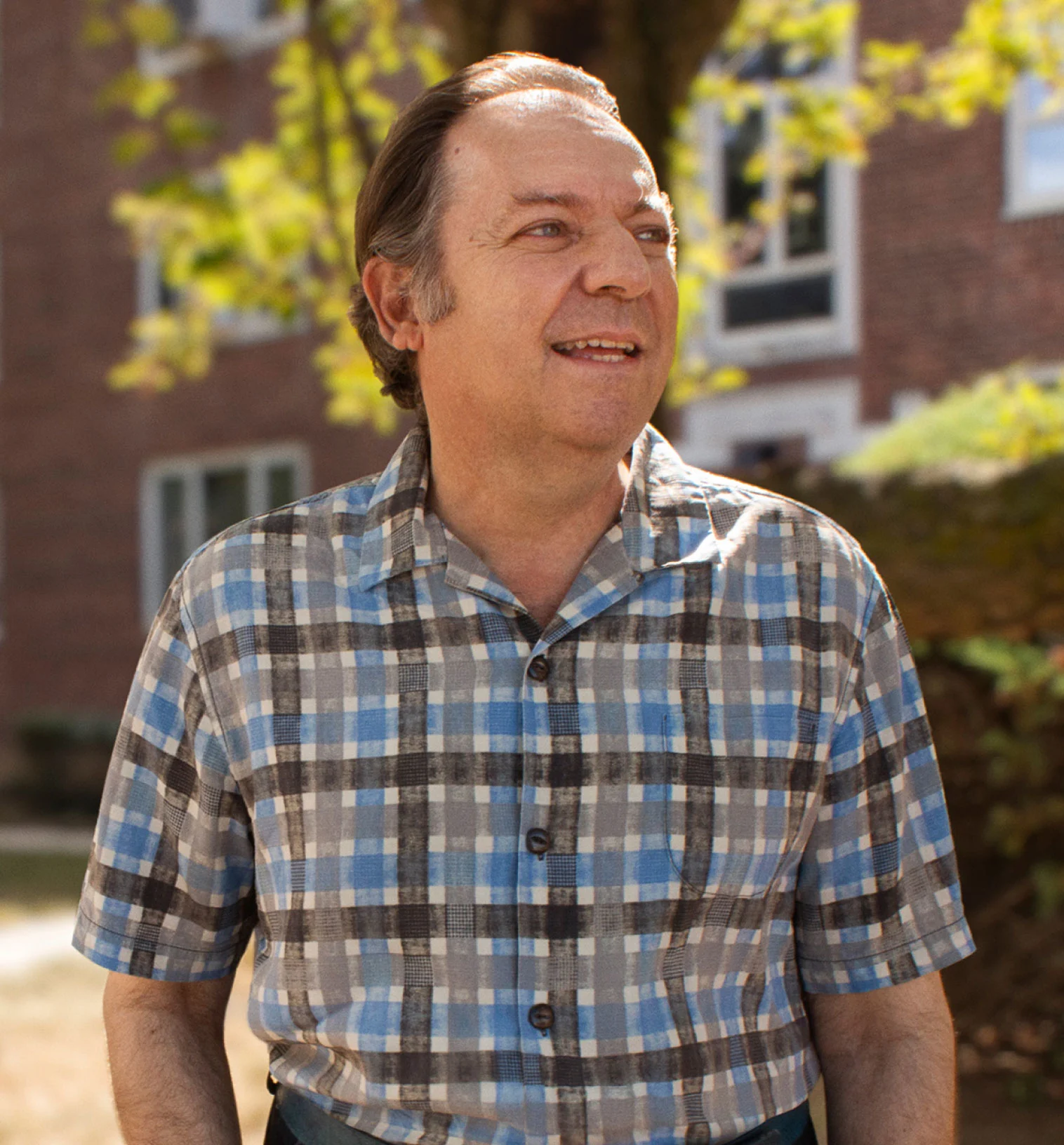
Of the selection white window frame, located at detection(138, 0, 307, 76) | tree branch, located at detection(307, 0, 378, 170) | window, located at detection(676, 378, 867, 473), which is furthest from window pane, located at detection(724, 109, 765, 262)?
tree branch, located at detection(307, 0, 378, 170)

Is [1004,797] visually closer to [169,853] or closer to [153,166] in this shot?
[169,853]

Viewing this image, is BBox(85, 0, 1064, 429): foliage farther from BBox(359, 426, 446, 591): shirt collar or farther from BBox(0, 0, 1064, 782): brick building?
BBox(359, 426, 446, 591): shirt collar

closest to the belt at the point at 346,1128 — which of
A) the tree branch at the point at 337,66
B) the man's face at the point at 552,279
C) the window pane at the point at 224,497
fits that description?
the man's face at the point at 552,279

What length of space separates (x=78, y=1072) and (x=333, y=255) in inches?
147

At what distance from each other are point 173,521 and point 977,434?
9.95 m

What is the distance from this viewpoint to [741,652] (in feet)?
5.41

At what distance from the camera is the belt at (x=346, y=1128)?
1.56m

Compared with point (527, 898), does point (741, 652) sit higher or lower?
higher

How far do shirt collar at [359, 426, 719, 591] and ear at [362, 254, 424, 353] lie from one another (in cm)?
14

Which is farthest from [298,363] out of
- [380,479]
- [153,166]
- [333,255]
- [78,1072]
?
[380,479]

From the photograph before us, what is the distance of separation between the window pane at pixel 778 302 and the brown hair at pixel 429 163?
8.95 m

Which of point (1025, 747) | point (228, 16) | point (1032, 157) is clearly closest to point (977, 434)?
point (1025, 747)

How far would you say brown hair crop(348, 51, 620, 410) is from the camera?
69.3 inches

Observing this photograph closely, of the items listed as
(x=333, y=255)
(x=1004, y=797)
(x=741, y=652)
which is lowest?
(x=1004, y=797)
